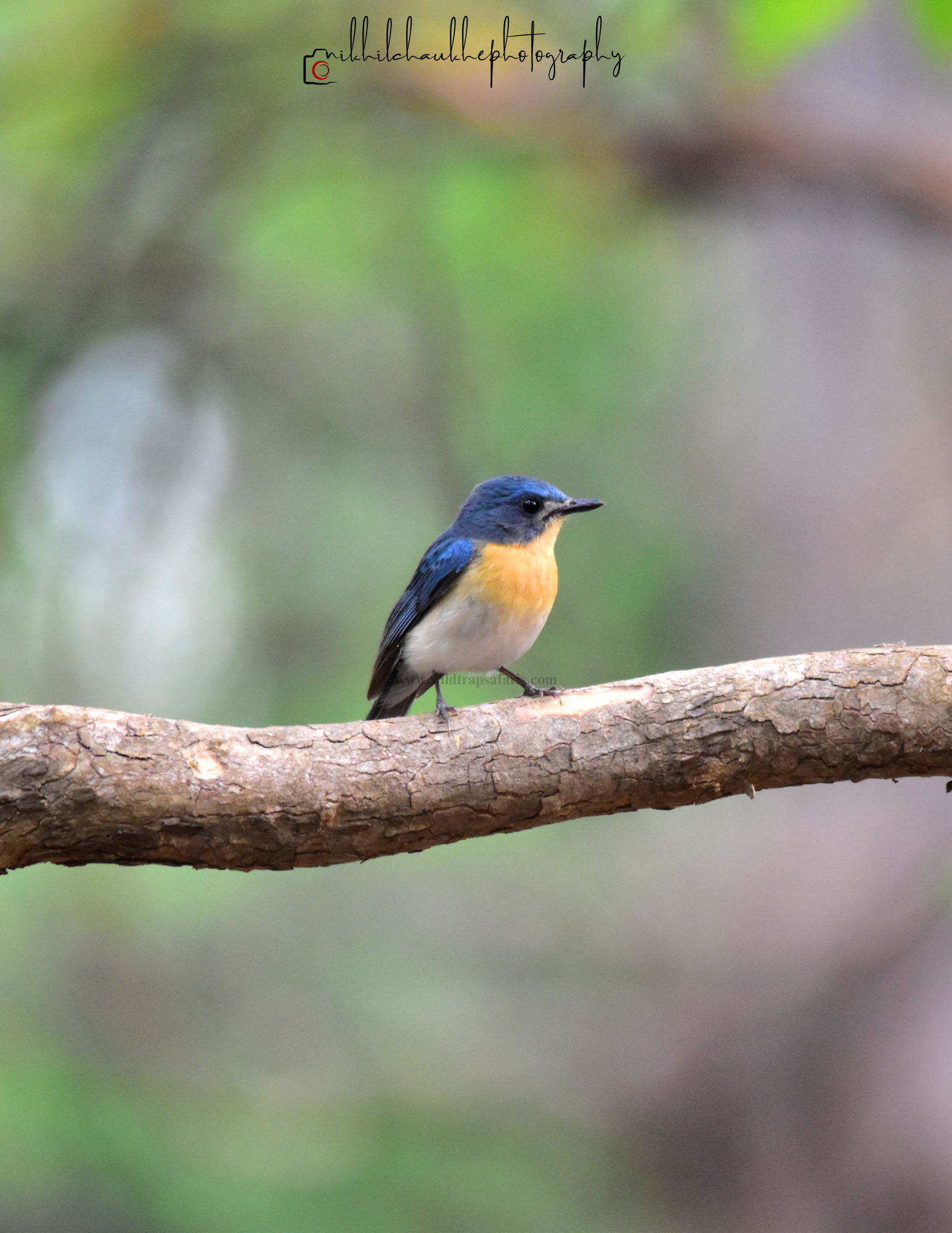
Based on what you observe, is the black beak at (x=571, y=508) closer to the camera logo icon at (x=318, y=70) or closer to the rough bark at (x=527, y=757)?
the rough bark at (x=527, y=757)

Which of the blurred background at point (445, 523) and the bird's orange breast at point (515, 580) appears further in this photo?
the blurred background at point (445, 523)

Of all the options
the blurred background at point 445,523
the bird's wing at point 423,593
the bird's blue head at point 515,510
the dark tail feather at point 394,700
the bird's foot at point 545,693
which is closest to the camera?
the bird's foot at point 545,693

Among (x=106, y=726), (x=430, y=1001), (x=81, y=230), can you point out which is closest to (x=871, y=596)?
(x=430, y=1001)

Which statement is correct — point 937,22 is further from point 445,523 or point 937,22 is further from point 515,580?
point 445,523

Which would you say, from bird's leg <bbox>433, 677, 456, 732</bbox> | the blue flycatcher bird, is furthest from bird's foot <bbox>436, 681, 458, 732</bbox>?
the blue flycatcher bird

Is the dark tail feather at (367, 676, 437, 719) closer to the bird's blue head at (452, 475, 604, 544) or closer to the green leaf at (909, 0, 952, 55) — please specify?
the bird's blue head at (452, 475, 604, 544)

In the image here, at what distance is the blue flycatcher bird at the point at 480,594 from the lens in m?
4.34

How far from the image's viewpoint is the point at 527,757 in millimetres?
3164

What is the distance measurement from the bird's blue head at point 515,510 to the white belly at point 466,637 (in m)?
0.33

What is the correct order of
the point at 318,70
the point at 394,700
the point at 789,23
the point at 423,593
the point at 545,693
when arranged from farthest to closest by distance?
the point at 318,70 → the point at 394,700 → the point at 423,593 → the point at 545,693 → the point at 789,23

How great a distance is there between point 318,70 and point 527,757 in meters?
3.93

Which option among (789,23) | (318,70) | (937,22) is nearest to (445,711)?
(789,23)

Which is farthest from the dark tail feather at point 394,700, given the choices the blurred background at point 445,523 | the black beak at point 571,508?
the blurred background at point 445,523

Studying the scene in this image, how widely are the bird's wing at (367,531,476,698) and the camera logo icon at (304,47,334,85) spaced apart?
252 centimetres
